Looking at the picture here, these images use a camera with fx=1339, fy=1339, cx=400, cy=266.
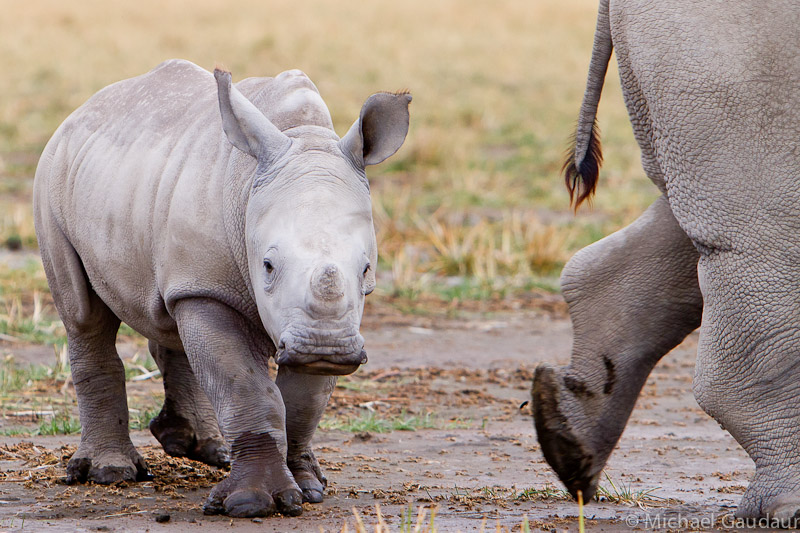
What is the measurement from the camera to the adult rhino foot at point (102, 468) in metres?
4.69

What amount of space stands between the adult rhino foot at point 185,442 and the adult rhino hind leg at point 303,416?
63 centimetres

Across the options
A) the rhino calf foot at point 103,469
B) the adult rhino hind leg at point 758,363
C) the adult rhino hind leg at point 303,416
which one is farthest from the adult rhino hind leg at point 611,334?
the rhino calf foot at point 103,469

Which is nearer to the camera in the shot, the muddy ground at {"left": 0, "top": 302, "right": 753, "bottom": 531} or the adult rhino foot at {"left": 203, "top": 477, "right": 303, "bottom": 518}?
the adult rhino foot at {"left": 203, "top": 477, "right": 303, "bottom": 518}

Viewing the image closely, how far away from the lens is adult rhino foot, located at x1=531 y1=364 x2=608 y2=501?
432 cm

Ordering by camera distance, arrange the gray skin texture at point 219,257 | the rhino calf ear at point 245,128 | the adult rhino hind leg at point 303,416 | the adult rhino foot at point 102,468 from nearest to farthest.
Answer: the gray skin texture at point 219,257 < the rhino calf ear at point 245,128 < the adult rhino hind leg at point 303,416 < the adult rhino foot at point 102,468

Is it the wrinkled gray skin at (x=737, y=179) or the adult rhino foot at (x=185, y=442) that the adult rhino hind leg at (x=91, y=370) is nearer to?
the adult rhino foot at (x=185, y=442)

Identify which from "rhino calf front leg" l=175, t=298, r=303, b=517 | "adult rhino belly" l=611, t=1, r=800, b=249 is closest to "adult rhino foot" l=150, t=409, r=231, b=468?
"rhino calf front leg" l=175, t=298, r=303, b=517

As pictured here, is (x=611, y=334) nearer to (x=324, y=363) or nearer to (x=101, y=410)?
(x=324, y=363)

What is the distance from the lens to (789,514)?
12.3 feet

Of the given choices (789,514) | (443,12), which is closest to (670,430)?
(789,514)

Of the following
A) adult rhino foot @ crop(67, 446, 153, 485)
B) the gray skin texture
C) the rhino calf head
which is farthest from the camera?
adult rhino foot @ crop(67, 446, 153, 485)

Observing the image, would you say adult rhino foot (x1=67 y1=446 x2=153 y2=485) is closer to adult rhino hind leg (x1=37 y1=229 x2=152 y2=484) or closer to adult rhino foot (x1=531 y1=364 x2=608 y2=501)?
adult rhino hind leg (x1=37 y1=229 x2=152 y2=484)

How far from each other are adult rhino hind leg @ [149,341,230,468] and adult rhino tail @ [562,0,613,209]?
5.40 ft

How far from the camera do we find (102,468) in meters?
4.70
